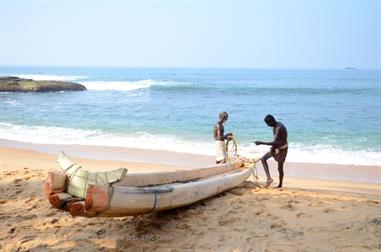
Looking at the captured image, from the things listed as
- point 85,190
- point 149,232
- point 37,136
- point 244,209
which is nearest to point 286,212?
point 244,209

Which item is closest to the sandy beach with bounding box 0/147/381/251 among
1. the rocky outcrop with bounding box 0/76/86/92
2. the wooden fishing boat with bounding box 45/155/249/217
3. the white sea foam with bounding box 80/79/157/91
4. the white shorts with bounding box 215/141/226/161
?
the wooden fishing boat with bounding box 45/155/249/217

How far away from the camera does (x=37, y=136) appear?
13.9 metres

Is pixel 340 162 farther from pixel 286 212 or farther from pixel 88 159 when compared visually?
pixel 88 159

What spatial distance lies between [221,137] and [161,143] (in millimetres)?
5432

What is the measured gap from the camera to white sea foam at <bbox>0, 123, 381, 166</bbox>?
10.8 m

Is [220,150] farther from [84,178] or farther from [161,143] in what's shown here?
[161,143]

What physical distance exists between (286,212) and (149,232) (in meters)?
1.93

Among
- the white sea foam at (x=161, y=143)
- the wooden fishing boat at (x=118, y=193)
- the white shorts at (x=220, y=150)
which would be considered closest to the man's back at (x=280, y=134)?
the white shorts at (x=220, y=150)

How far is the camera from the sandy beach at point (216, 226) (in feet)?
15.8

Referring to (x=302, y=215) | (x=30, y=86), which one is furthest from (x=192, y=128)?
(x=30, y=86)

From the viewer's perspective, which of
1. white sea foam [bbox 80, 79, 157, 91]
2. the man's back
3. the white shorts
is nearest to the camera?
the man's back

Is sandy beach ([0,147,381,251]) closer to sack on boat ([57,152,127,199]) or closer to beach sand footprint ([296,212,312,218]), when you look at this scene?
beach sand footprint ([296,212,312,218])

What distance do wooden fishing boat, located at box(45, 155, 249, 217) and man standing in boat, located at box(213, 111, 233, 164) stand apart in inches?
61.0

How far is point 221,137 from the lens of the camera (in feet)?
25.0
